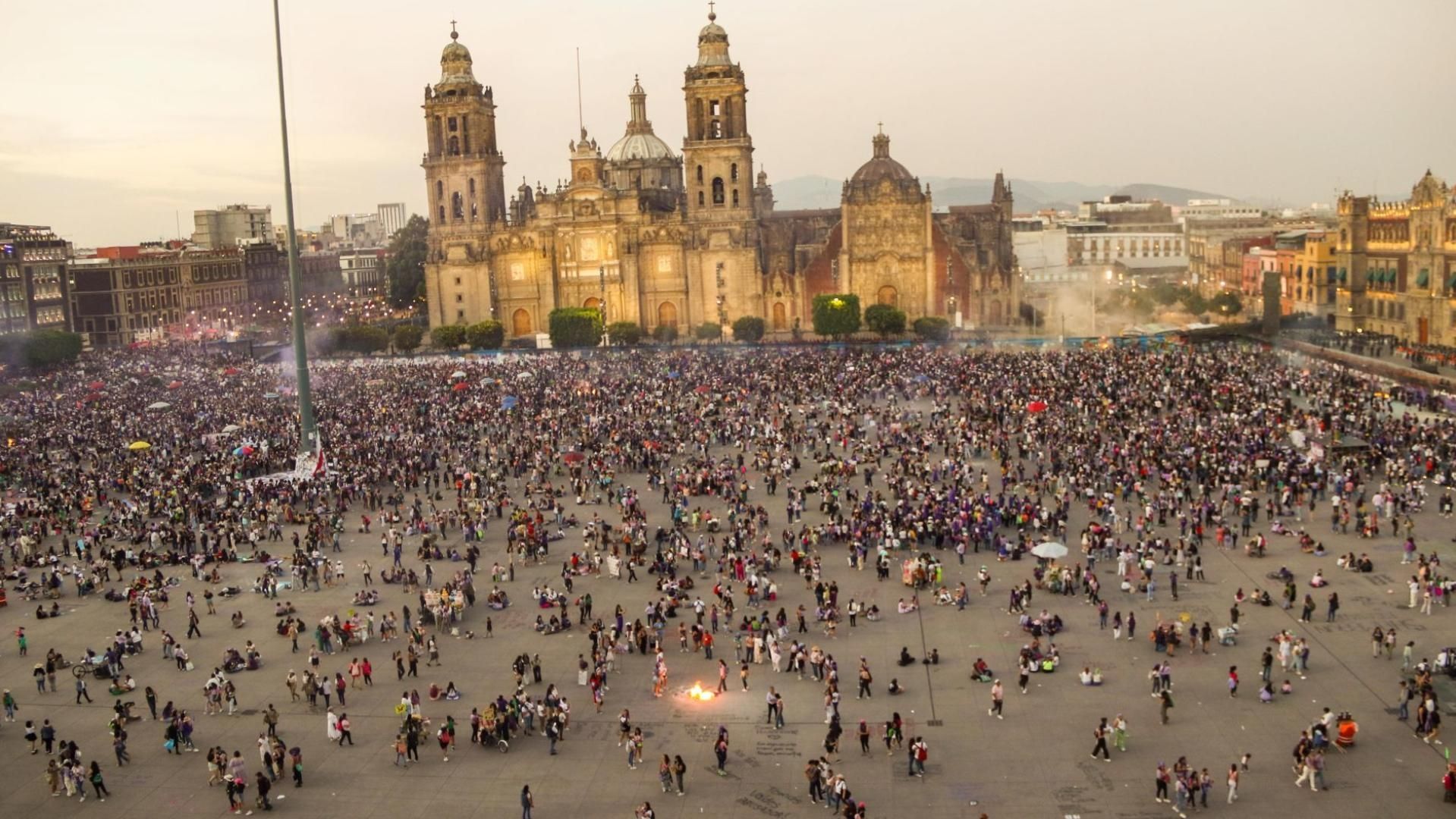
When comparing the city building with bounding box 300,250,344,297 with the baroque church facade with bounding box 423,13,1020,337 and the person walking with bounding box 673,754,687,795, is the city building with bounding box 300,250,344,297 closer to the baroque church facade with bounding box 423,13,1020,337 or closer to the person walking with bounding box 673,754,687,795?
the baroque church facade with bounding box 423,13,1020,337

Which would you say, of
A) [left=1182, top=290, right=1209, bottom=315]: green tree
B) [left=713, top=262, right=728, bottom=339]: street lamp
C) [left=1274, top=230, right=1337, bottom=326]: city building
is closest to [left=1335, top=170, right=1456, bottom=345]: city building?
[left=1274, top=230, right=1337, bottom=326]: city building

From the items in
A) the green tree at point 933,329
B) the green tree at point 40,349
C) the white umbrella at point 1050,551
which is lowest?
the white umbrella at point 1050,551

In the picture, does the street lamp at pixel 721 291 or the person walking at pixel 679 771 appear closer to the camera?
the person walking at pixel 679 771

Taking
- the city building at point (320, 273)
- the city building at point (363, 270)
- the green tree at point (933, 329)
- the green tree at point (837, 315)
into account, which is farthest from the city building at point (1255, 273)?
the city building at point (363, 270)

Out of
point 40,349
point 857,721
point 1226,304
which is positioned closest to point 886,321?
point 1226,304

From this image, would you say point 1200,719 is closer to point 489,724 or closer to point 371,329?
point 489,724

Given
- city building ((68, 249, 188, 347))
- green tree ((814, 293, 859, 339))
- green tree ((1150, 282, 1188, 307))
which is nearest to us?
green tree ((814, 293, 859, 339))

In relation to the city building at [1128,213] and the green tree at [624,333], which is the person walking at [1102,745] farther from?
the city building at [1128,213]
